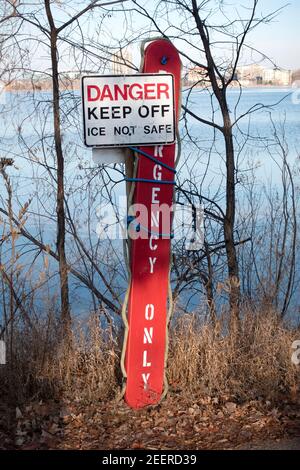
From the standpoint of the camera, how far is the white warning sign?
16.5 ft

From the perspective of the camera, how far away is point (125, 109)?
509 cm

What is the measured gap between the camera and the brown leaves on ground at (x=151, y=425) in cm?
478

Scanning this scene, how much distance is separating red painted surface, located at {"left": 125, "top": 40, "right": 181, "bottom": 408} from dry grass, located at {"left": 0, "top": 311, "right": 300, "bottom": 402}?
0.27m

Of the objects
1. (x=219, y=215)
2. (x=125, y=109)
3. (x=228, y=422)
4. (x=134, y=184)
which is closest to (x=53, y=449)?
(x=228, y=422)

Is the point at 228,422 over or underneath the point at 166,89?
underneath

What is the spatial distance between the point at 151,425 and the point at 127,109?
2.23 m

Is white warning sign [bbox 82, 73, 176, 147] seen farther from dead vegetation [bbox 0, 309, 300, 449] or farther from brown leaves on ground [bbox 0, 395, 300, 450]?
brown leaves on ground [bbox 0, 395, 300, 450]

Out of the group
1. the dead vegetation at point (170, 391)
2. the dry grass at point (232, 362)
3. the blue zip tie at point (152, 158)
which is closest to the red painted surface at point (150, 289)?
the blue zip tie at point (152, 158)

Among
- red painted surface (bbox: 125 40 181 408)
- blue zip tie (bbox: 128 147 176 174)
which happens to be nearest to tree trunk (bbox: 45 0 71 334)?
red painted surface (bbox: 125 40 181 408)

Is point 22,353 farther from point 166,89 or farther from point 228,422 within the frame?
point 166,89

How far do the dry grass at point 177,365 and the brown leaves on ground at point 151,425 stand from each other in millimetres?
192

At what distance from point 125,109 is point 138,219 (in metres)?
0.78
